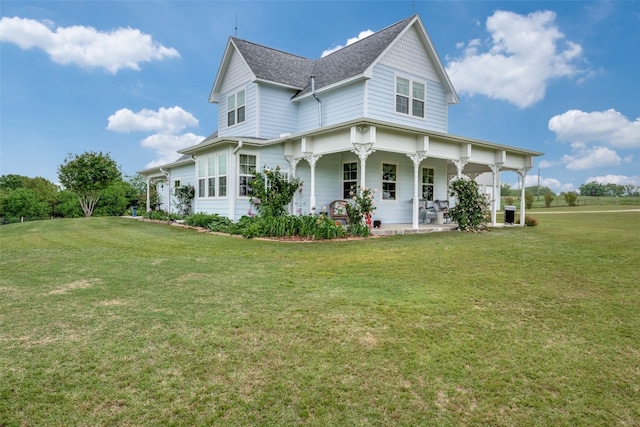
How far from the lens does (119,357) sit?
321 centimetres

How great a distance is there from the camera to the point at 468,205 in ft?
45.0

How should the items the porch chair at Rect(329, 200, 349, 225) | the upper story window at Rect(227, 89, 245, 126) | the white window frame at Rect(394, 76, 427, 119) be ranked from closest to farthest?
the porch chair at Rect(329, 200, 349, 225), the white window frame at Rect(394, 76, 427, 119), the upper story window at Rect(227, 89, 245, 126)

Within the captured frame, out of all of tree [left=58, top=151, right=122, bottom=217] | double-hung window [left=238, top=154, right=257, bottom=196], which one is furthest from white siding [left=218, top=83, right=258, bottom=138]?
tree [left=58, top=151, right=122, bottom=217]

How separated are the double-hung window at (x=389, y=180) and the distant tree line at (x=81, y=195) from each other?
22.7 m

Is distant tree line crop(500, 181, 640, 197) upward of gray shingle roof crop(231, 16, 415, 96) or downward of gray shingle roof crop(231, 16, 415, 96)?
downward

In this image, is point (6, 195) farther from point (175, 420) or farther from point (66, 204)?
point (175, 420)

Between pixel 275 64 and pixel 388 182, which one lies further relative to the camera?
pixel 275 64

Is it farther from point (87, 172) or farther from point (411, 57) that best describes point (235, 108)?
point (87, 172)

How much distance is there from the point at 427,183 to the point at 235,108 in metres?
9.99

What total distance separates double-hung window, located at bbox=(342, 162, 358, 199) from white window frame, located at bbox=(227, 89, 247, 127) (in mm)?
5487

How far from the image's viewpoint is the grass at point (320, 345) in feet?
8.38

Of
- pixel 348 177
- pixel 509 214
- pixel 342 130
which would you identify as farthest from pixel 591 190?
A: pixel 342 130

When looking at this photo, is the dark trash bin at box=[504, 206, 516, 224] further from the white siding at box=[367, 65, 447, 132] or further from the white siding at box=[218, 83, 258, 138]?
the white siding at box=[218, 83, 258, 138]

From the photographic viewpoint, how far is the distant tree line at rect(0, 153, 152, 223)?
27.1 metres
